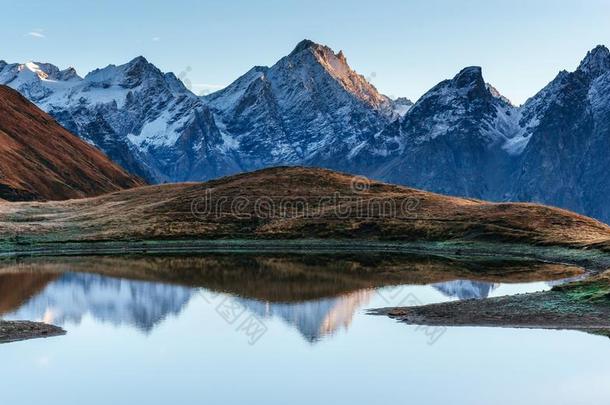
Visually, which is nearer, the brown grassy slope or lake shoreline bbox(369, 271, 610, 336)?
lake shoreline bbox(369, 271, 610, 336)

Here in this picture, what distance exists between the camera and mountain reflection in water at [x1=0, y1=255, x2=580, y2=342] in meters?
74.8

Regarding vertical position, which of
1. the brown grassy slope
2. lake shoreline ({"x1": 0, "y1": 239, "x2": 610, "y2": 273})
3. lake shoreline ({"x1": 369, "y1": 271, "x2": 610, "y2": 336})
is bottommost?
lake shoreline ({"x1": 369, "y1": 271, "x2": 610, "y2": 336})

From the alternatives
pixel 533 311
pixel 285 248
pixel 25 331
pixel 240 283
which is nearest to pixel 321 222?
pixel 285 248

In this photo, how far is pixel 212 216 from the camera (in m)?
180

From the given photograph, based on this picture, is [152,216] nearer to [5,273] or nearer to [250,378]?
[5,273]

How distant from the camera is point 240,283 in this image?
318ft

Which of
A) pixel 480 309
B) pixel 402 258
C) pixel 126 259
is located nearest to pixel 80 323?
pixel 480 309

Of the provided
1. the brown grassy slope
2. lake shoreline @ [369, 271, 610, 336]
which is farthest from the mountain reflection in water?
the brown grassy slope

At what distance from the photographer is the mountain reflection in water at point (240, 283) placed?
245ft

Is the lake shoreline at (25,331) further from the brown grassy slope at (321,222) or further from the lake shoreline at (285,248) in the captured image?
the brown grassy slope at (321,222)

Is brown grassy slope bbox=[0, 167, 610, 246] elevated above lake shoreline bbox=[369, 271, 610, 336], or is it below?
above

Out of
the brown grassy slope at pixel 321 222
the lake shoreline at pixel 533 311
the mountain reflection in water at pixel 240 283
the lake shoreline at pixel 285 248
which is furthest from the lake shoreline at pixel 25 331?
the brown grassy slope at pixel 321 222

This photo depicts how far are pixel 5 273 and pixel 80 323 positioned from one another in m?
42.3

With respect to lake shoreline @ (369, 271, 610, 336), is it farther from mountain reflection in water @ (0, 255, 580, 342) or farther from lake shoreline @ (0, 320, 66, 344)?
lake shoreline @ (0, 320, 66, 344)
